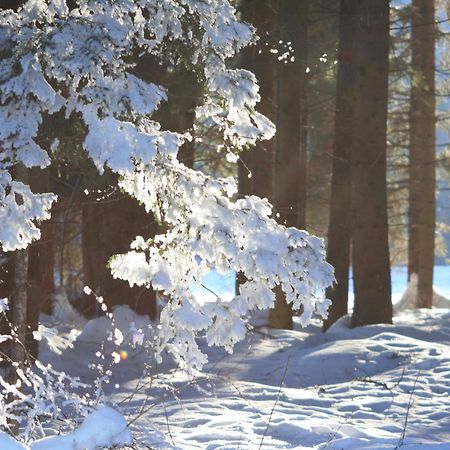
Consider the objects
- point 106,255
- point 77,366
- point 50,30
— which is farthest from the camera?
point 106,255

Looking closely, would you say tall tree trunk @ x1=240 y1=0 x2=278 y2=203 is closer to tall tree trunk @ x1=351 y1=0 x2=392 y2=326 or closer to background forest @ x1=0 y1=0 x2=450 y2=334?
background forest @ x1=0 y1=0 x2=450 y2=334

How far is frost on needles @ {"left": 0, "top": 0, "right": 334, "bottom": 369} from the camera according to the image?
16.8 ft

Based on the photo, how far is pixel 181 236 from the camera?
5668 millimetres

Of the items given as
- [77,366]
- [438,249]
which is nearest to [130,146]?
[77,366]

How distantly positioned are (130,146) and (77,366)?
239 inches

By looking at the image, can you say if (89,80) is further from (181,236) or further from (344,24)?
(344,24)

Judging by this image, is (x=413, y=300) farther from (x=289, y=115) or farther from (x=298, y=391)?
(x=298, y=391)

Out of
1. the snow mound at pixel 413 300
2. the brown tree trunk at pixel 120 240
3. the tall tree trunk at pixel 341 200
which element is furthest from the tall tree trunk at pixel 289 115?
the snow mound at pixel 413 300

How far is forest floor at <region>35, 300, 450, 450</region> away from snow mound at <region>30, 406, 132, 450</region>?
1207mm

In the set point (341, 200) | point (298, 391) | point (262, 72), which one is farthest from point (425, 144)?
point (298, 391)

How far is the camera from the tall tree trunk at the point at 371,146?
12.3 metres

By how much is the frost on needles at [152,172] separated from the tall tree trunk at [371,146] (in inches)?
265

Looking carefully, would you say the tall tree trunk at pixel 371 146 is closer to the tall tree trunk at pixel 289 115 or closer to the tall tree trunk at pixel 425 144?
the tall tree trunk at pixel 289 115

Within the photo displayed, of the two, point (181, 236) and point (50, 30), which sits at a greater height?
point (50, 30)
